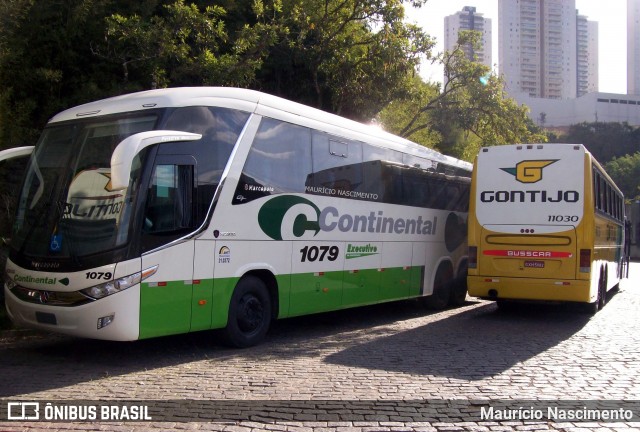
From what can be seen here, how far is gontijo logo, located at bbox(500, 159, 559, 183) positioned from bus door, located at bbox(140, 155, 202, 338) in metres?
6.85

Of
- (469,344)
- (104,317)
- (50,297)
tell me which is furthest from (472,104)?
(50,297)

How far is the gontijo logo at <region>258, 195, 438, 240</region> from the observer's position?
356 inches

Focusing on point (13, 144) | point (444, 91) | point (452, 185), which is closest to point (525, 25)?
point (444, 91)

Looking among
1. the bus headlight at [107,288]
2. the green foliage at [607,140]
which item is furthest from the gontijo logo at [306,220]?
the green foliage at [607,140]

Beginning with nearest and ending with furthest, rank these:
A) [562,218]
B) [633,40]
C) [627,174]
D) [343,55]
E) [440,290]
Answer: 1. [562,218]
2. [440,290]
3. [343,55]
4. [627,174]
5. [633,40]

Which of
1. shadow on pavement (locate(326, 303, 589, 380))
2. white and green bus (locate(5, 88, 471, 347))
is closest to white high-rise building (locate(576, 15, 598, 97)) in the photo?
shadow on pavement (locate(326, 303, 589, 380))

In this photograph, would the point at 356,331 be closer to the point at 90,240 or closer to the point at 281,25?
the point at 90,240

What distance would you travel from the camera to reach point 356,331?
10.9 meters

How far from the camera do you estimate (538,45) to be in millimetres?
95875

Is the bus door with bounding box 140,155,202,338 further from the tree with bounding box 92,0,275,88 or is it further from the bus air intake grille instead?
the tree with bounding box 92,0,275,88

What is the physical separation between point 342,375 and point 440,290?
295 inches

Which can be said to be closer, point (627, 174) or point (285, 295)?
point (285, 295)

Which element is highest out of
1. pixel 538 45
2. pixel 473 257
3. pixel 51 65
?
pixel 538 45

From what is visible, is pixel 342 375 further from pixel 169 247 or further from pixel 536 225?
pixel 536 225
